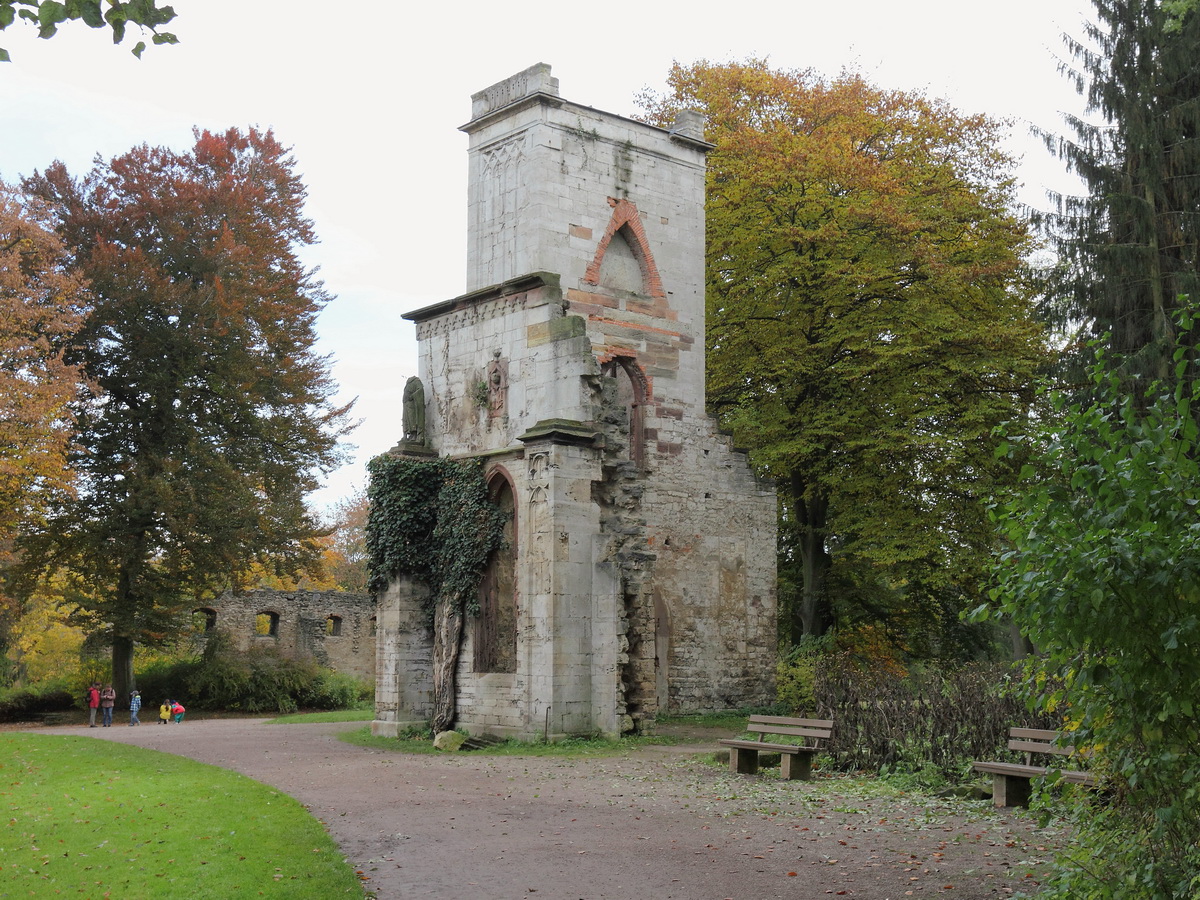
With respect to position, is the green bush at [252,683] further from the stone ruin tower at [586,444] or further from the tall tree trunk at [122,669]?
the stone ruin tower at [586,444]

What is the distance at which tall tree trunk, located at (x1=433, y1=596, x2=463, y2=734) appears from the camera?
20234mm

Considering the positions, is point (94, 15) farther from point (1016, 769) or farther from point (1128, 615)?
point (1016, 769)

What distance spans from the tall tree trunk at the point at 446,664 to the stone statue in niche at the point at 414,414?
301 cm

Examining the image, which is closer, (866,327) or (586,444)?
(586,444)

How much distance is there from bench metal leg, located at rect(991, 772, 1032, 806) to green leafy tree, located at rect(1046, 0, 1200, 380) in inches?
492

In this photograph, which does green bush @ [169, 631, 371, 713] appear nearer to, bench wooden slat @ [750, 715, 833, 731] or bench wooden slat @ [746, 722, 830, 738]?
bench wooden slat @ [746, 722, 830, 738]

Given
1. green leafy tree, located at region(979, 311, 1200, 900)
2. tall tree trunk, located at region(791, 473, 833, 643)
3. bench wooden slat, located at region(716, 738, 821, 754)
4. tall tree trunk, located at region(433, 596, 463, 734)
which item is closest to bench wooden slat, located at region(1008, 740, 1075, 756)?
bench wooden slat, located at region(716, 738, 821, 754)

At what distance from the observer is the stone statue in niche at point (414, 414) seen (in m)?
21.8

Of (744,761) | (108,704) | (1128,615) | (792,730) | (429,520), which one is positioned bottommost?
(108,704)

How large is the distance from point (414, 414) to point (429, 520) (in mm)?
1958

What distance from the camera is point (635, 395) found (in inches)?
945

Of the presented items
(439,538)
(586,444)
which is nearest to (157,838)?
(586,444)

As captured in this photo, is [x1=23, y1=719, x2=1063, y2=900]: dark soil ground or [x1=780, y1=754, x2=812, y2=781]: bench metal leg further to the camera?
[x1=780, y1=754, x2=812, y2=781]: bench metal leg

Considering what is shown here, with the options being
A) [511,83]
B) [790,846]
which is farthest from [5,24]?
[511,83]
